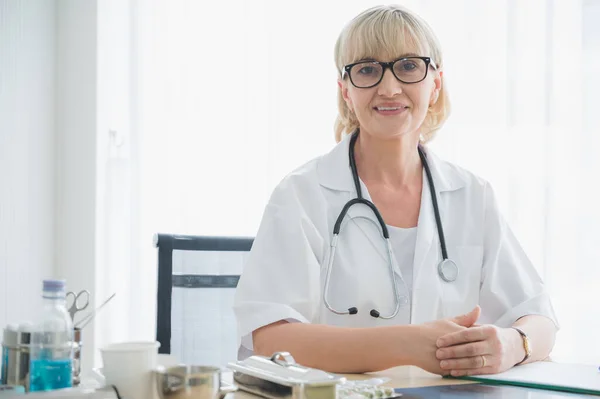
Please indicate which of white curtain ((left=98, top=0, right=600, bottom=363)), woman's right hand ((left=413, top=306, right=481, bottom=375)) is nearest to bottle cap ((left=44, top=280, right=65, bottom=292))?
woman's right hand ((left=413, top=306, right=481, bottom=375))

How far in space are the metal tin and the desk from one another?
34mm

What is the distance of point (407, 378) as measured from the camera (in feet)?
3.90

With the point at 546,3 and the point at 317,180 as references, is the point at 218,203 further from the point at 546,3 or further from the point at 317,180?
the point at 546,3

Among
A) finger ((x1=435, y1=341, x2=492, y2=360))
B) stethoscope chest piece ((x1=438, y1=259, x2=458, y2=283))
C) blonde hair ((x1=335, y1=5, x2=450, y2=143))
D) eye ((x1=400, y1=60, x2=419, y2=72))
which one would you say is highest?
blonde hair ((x1=335, y1=5, x2=450, y2=143))

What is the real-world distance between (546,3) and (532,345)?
6.44 ft

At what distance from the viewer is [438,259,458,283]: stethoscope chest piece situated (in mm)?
1542

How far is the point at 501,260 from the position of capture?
1.60 metres

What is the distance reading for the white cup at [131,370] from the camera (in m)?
0.94

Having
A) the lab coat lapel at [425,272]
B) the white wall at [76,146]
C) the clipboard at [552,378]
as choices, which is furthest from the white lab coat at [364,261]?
the white wall at [76,146]

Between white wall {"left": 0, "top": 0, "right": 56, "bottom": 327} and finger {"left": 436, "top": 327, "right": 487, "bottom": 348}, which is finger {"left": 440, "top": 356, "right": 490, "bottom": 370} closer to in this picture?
finger {"left": 436, "top": 327, "right": 487, "bottom": 348}

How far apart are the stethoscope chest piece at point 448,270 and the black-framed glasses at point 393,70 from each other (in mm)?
429

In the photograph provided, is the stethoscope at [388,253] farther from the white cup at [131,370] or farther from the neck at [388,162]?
the white cup at [131,370]

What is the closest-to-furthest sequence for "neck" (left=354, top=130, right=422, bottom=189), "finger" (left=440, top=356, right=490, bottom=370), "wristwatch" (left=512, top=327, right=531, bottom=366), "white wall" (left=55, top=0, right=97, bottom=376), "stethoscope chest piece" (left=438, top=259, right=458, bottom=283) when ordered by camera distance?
"finger" (left=440, top=356, right=490, bottom=370)
"wristwatch" (left=512, top=327, right=531, bottom=366)
"stethoscope chest piece" (left=438, top=259, right=458, bottom=283)
"neck" (left=354, top=130, right=422, bottom=189)
"white wall" (left=55, top=0, right=97, bottom=376)

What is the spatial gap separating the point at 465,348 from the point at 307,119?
1937 millimetres
